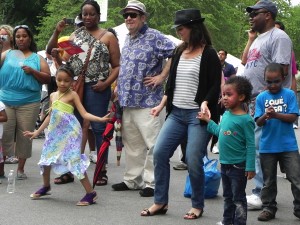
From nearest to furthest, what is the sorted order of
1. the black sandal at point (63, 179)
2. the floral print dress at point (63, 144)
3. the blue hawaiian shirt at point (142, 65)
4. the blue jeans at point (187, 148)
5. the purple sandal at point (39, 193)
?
the blue jeans at point (187, 148)
the floral print dress at point (63, 144)
the purple sandal at point (39, 193)
the blue hawaiian shirt at point (142, 65)
the black sandal at point (63, 179)

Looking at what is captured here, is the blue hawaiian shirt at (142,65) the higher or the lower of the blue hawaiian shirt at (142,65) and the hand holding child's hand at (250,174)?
the higher

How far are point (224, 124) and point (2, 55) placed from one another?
3905 millimetres

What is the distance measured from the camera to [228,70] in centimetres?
1302

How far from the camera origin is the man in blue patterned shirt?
7.58 metres

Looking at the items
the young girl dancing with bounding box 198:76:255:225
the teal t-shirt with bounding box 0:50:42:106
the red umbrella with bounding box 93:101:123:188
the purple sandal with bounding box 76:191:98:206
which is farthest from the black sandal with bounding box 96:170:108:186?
the young girl dancing with bounding box 198:76:255:225

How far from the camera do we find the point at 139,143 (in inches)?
309

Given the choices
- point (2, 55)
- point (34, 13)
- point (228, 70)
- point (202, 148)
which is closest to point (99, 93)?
point (2, 55)

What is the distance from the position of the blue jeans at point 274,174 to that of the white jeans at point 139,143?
4.74 feet

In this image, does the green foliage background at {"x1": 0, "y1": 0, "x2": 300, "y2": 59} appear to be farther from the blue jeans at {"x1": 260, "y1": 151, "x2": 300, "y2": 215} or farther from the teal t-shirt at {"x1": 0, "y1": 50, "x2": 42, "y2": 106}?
the blue jeans at {"x1": 260, "y1": 151, "x2": 300, "y2": 215}

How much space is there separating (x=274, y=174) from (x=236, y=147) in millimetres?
988

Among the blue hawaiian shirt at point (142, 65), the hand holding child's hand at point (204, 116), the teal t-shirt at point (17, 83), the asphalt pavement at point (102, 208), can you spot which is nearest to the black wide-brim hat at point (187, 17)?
the hand holding child's hand at point (204, 116)

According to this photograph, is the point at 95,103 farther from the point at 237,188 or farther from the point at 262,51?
the point at 237,188

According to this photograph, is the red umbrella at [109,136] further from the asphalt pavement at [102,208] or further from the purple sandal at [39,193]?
the purple sandal at [39,193]

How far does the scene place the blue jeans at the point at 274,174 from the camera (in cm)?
656
